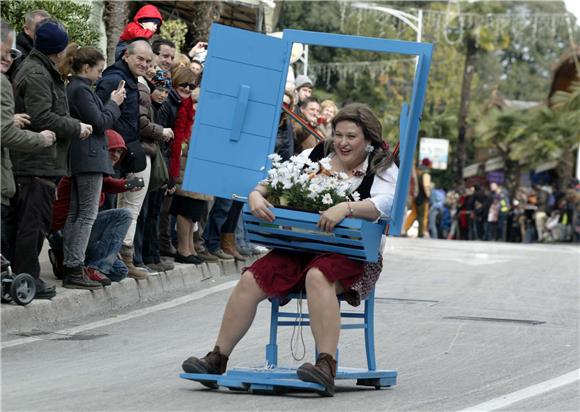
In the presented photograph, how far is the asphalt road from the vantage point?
7.50 metres

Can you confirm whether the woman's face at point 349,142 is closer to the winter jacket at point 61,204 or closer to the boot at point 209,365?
Answer: the boot at point 209,365

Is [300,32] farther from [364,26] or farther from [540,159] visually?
[364,26]

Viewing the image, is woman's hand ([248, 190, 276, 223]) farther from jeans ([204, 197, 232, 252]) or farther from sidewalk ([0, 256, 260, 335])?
jeans ([204, 197, 232, 252])

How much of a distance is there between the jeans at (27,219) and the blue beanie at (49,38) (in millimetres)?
1020

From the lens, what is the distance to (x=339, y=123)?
816 centimetres

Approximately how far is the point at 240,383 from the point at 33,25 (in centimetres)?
490

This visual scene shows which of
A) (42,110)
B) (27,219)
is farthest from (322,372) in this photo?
(42,110)

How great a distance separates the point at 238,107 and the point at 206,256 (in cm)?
738

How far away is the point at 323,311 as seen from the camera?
7727 mm

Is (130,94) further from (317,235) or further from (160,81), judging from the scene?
(317,235)

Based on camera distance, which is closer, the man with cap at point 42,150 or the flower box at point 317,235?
the flower box at point 317,235

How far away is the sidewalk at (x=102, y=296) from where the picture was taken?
10.6m

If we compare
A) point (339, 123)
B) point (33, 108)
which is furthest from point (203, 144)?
point (33, 108)

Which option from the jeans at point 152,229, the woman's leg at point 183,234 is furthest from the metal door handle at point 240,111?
the woman's leg at point 183,234
